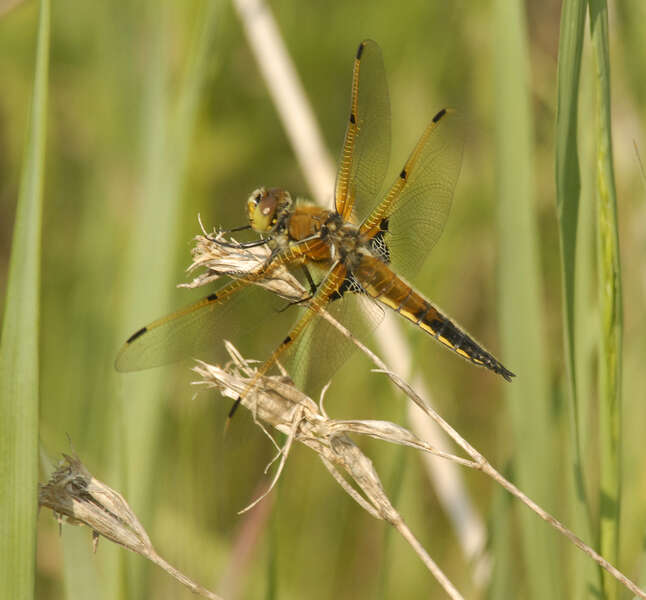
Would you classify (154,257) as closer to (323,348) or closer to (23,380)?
(323,348)

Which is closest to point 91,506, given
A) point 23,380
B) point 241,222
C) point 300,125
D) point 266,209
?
point 23,380

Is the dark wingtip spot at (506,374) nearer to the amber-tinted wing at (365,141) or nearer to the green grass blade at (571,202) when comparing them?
the green grass blade at (571,202)

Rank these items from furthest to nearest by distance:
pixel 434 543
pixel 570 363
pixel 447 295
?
pixel 447 295
pixel 434 543
pixel 570 363

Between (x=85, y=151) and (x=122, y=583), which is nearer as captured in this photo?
(x=122, y=583)

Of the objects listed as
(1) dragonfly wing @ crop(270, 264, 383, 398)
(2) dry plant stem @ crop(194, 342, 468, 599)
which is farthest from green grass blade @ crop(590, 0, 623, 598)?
(1) dragonfly wing @ crop(270, 264, 383, 398)

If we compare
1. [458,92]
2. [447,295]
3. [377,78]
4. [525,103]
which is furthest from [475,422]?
[525,103]

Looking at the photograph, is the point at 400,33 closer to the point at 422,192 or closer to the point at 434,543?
the point at 422,192

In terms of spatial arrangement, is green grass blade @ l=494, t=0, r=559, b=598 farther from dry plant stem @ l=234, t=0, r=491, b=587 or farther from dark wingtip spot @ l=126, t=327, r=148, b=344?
dry plant stem @ l=234, t=0, r=491, b=587
